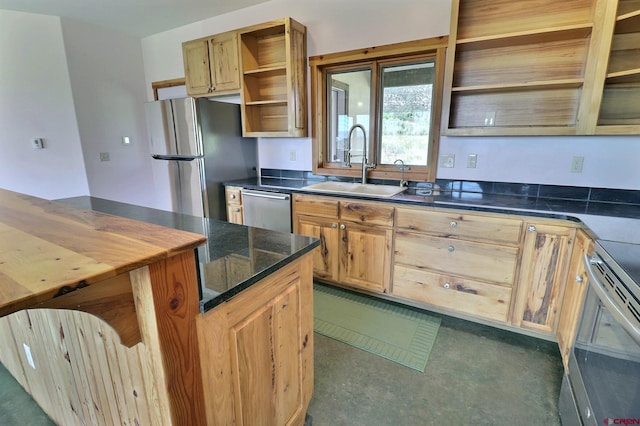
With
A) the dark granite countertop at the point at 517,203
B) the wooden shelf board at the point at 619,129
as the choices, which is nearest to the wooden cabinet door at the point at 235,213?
the dark granite countertop at the point at 517,203

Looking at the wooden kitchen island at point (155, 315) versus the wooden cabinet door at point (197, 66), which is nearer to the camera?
the wooden kitchen island at point (155, 315)

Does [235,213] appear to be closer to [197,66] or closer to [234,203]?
[234,203]

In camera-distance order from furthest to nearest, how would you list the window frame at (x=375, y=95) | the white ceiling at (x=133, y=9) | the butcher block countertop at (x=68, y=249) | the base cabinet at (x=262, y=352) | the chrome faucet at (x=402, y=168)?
1. the white ceiling at (x=133, y=9)
2. the chrome faucet at (x=402, y=168)
3. the window frame at (x=375, y=95)
4. the base cabinet at (x=262, y=352)
5. the butcher block countertop at (x=68, y=249)

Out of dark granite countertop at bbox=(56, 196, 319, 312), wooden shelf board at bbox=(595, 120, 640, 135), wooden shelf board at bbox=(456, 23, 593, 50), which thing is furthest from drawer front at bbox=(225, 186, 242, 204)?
wooden shelf board at bbox=(595, 120, 640, 135)

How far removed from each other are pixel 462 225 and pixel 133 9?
3.69 meters

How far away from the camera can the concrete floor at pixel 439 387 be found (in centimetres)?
150

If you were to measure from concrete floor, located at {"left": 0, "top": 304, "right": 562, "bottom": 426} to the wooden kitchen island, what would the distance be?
0.94ft

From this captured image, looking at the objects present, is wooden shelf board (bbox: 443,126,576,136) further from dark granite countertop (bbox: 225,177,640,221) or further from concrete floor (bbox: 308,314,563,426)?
concrete floor (bbox: 308,314,563,426)

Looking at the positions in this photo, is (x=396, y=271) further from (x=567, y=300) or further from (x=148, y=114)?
(x=148, y=114)

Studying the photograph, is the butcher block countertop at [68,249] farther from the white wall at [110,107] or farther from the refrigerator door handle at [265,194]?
the white wall at [110,107]

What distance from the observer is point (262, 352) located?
1.04 metres

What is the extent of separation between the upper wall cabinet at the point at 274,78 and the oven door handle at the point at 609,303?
2266mm

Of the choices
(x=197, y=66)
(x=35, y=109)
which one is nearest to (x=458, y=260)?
(x=197, y=66)

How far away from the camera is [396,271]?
230 cm
